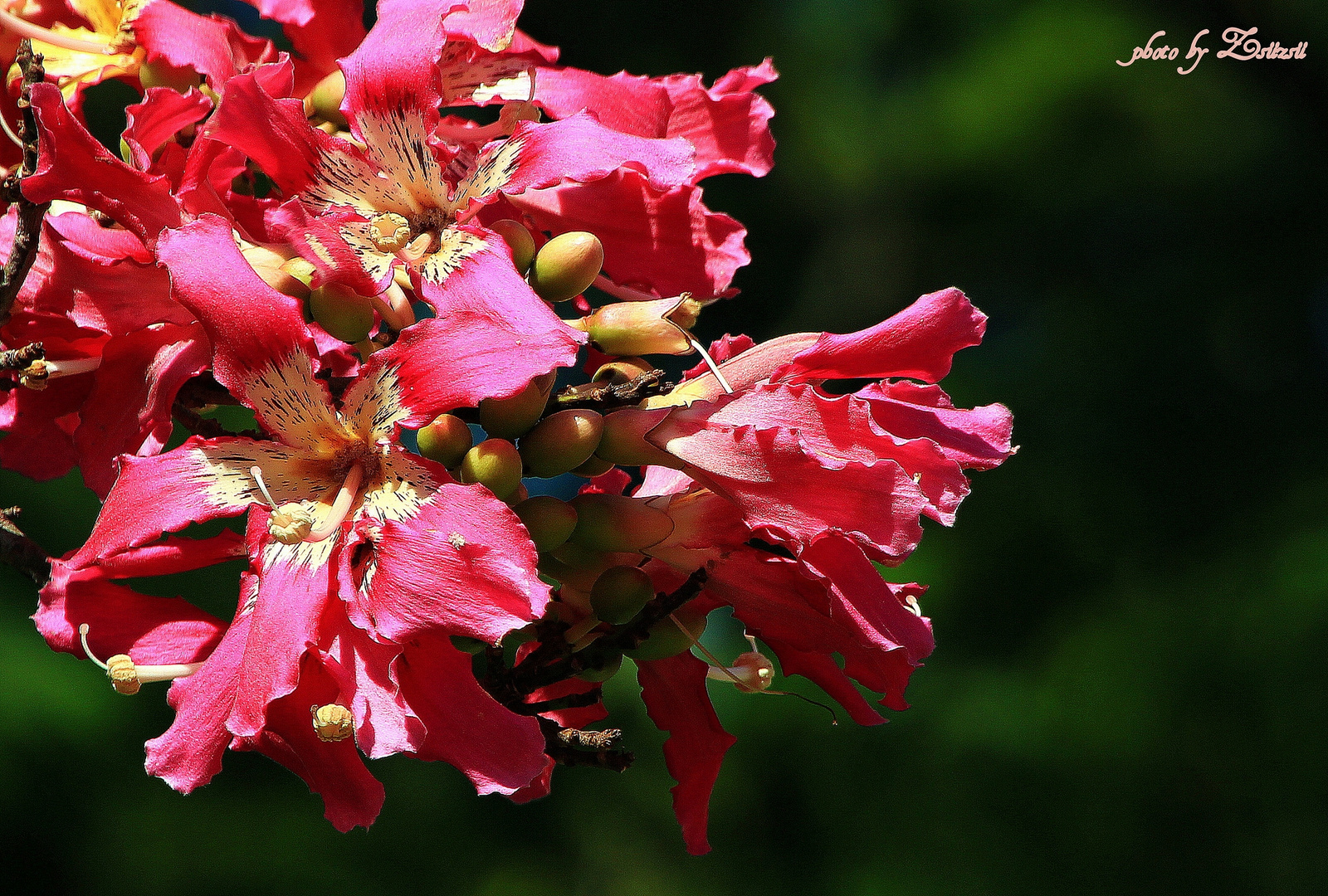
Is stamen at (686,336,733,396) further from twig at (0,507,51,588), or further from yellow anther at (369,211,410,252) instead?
twig at (0,507,51,588)

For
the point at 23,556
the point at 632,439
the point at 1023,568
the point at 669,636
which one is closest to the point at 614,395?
the point at 632,439

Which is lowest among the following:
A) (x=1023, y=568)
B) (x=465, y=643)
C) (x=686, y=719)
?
(x=1023, y=568)

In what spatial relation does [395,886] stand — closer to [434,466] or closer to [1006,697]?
[1006,697]

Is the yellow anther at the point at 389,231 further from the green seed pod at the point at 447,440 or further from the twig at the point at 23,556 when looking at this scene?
the twig at the point at 23,556

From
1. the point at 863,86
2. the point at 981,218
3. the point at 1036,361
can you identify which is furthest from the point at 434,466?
the point at 863,86

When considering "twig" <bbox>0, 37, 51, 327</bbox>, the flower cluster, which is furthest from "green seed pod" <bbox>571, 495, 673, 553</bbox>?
"twig" <bbox>0, 37, 51, 327</bbox>

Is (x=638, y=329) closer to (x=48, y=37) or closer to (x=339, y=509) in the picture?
(x=339, y=509)

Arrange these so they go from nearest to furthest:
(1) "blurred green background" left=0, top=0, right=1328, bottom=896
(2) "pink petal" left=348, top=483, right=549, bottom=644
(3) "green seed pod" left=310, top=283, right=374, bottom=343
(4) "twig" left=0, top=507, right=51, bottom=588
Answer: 1. (2) "pink petal" left=348, top=483, right=549, bottom=644
2. (3) "green seed pod" left=310, top=283, right=374, bottom=343
3. (4) "twig" left=0, top=507, right=51, bottom=588
4. (1) "blurred green background" left=0, top=0, right=1328, bottom=896
